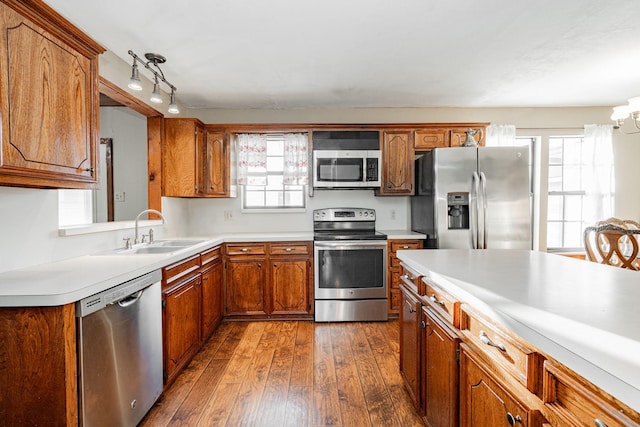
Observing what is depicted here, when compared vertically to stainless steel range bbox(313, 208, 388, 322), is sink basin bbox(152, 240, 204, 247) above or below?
above

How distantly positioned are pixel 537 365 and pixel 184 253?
7.22 ft

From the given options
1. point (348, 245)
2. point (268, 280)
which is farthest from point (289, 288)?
point (348, 245)

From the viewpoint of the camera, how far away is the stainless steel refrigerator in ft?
10.4

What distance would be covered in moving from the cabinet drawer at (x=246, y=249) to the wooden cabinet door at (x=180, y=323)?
2.37ft

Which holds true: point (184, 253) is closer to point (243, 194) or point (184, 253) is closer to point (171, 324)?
point (171, 324)

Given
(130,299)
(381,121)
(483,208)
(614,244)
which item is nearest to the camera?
(130,299)

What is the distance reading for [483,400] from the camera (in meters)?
1.09

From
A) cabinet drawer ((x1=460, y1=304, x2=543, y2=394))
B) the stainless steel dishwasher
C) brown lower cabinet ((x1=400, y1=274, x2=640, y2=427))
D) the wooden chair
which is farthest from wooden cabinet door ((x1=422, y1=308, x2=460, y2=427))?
the stainless steel dishwasher

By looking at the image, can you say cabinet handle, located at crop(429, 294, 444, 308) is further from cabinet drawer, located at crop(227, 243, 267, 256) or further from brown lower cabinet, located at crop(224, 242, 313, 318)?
cabinet drawer, located at crop(227, 243, 267, 256)

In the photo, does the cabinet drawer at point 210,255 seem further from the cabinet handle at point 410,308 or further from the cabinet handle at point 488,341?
the cabinet handle at point 488,341

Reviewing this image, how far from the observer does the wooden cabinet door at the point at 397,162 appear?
12.3ft

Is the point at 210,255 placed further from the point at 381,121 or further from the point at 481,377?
the point at 381,121

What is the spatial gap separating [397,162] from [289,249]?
5.27ft

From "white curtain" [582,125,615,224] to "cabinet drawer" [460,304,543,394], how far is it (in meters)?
3.92
